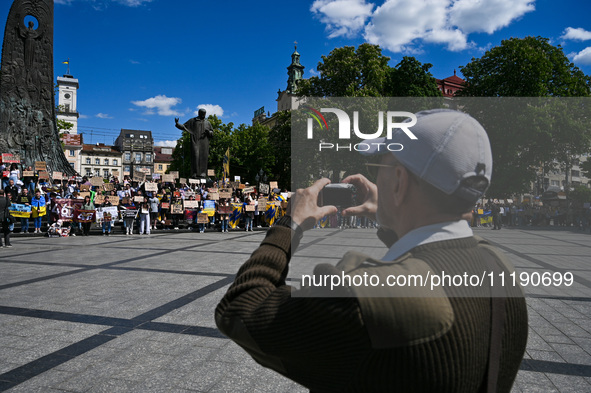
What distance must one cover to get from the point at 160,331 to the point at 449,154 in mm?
4123

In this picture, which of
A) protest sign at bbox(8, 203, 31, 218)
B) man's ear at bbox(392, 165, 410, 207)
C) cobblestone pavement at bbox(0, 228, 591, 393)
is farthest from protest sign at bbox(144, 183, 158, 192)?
man's ear at bbox(392, 165, 410, 207)

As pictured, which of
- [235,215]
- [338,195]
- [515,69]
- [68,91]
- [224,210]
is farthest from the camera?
[68,91]

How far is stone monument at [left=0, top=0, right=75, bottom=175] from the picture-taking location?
20.0 meters

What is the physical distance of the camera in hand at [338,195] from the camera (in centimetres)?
109

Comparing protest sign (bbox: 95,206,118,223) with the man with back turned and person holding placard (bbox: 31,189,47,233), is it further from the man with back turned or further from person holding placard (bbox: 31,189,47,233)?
the man with back turned

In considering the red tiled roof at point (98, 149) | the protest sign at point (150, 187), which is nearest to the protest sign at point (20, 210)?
the protest sign at point (150, 187)

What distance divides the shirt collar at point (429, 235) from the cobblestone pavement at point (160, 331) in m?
0.09

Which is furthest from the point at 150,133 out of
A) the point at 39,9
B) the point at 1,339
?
the point at 1,339

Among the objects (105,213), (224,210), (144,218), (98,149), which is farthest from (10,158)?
(98,149)

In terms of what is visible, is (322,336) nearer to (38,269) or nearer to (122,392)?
(122,392)

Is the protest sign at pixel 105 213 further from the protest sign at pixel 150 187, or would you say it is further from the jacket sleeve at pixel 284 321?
the jacket sleeve at pixel 284 321

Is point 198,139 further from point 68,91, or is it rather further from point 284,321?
point 68,91

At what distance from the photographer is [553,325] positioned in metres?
4.71

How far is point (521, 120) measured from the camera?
1117 millimetres
